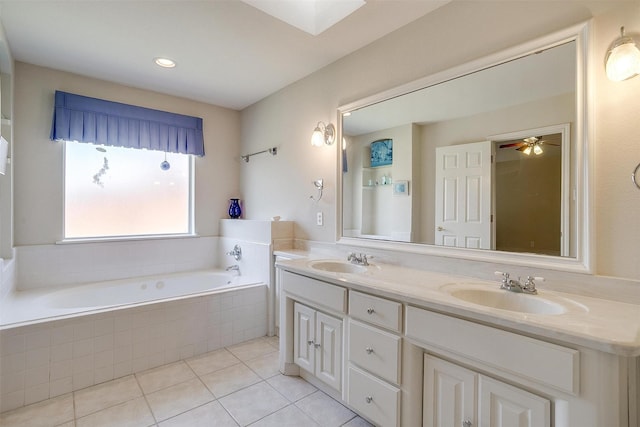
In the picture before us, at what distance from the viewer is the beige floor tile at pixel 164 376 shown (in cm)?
207

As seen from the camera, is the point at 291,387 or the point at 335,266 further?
the point at 335,266

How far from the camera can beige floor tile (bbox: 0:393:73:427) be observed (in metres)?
1.70

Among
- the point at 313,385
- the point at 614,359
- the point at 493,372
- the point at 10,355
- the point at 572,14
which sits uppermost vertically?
the point at 572,14

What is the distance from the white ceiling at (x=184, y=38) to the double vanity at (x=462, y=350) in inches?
64.9

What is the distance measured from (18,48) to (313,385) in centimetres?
337

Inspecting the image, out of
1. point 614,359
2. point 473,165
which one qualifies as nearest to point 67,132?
point 473,165

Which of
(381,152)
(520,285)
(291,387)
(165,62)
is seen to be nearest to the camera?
(520,285)

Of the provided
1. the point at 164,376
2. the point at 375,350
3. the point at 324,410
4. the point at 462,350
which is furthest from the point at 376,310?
the point at 164,376

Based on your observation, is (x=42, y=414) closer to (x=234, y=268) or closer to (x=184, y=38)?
(x=234, y=268)

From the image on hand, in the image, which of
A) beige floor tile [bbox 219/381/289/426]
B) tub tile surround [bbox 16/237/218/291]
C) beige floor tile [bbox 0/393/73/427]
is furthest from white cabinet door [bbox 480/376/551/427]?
tub tile surround [bbox 16/237/218/291]

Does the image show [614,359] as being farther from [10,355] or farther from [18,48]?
[18,48]

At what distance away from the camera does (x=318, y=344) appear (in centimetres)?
191

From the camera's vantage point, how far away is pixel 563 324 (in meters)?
1.00

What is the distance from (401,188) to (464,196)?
17.5 inches
